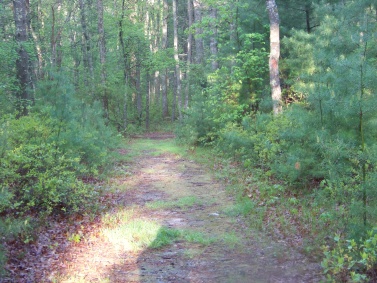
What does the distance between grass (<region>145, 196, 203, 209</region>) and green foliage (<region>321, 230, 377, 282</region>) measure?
14.1 ft

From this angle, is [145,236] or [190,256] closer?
[190,256]

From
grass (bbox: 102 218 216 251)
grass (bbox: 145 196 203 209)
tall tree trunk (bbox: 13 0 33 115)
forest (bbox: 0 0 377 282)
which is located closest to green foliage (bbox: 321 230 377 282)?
forest (bbox: 0 0 377 282)

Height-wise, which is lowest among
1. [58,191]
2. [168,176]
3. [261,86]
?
[168,176]

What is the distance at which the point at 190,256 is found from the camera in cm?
592

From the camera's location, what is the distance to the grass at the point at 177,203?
8.73 m

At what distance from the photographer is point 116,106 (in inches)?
1019

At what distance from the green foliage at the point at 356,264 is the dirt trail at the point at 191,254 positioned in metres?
0.32

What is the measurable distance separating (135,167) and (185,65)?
1490 centimetres

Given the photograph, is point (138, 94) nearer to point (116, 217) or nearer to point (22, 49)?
point (22, 49)

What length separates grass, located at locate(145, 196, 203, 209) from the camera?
8.73 metres

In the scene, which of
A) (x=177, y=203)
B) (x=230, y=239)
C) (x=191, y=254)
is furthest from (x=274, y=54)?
(x=191, y=254)

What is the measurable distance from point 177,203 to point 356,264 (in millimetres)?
4812

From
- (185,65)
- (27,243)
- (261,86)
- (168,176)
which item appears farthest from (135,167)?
(185,65)

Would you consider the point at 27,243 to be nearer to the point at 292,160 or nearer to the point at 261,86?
the point at 292,160
